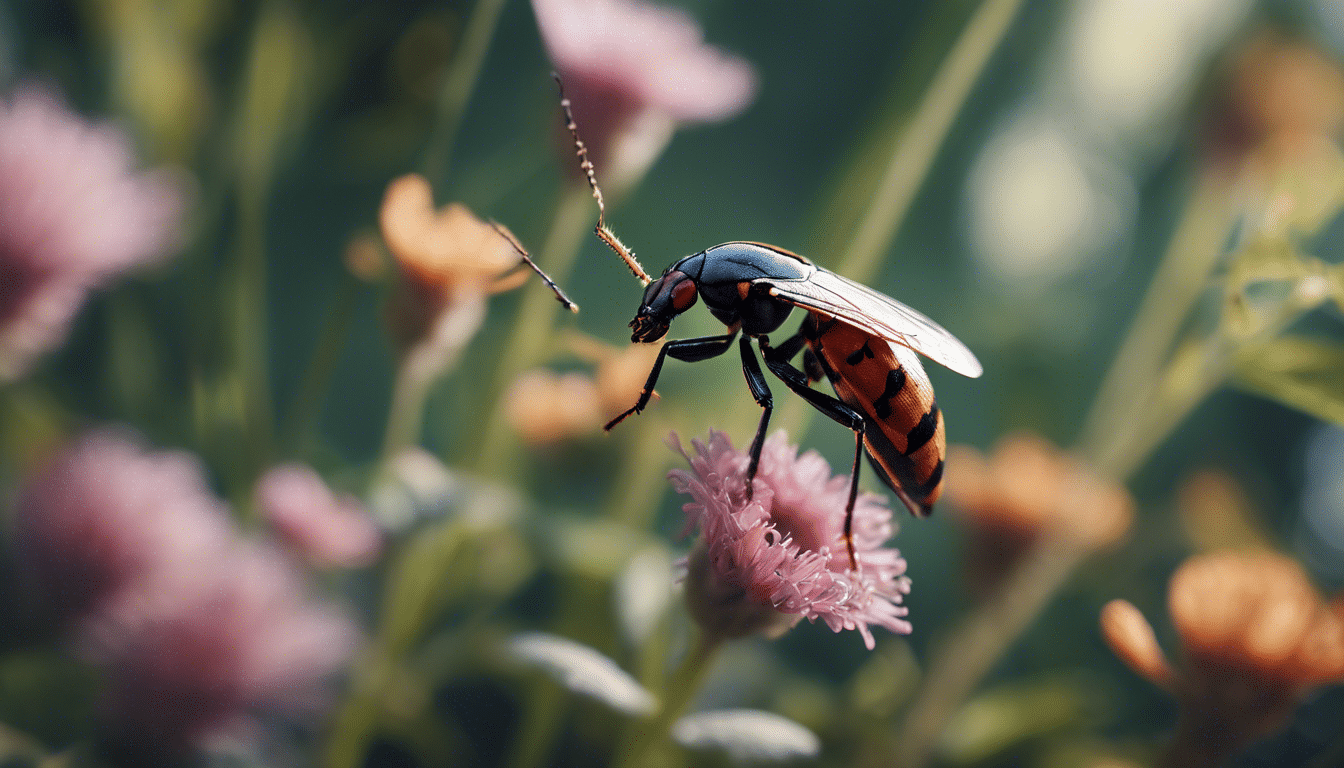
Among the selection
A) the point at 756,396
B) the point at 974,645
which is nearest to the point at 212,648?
the point at 756,396

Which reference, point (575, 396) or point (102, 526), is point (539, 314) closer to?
point (575, 396)

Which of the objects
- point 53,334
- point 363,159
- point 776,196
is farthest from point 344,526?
point 776,196

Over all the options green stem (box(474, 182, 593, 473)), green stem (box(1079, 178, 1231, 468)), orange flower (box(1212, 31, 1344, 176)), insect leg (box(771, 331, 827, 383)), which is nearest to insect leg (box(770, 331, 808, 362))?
insect leg (box(771, 331, 827, 383))

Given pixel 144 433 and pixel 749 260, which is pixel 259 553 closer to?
pixel 144 433

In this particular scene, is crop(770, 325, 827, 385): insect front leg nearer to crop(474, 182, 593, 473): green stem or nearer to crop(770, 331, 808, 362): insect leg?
crop(770, 331, 808, 362): insect leg

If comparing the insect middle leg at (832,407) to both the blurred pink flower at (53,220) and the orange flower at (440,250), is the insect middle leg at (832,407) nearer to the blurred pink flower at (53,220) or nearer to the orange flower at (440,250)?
the orange flower at (440,250)

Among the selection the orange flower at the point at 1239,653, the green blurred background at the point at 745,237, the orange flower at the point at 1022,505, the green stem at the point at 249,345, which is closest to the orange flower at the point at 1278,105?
the green blurred background at the point at 745,237
